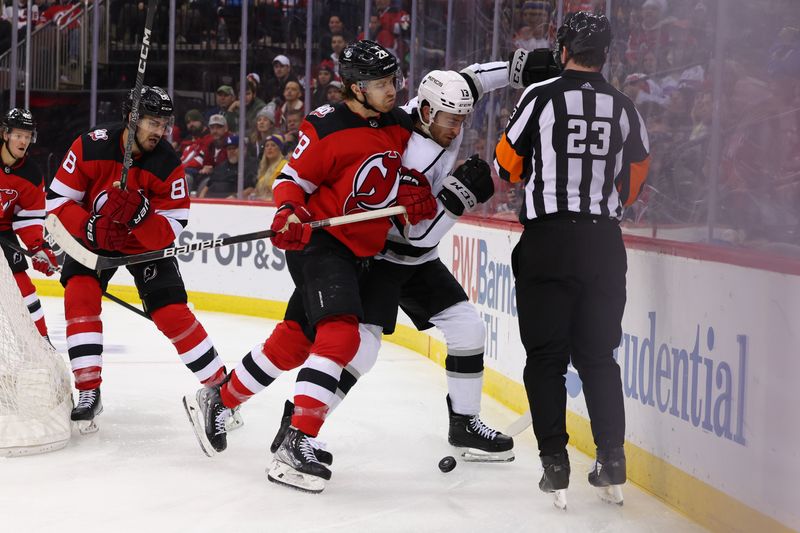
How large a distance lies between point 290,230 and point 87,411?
41.2 inches

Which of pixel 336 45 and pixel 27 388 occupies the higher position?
pixel 336 45

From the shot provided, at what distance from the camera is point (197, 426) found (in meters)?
2.81

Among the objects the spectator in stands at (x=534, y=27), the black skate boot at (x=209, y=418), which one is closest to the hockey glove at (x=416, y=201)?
the black skate boot at (x=209, y=418)

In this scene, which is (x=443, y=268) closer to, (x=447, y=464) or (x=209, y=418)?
(x=447, y=464)

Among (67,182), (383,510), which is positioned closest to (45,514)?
(383,510)

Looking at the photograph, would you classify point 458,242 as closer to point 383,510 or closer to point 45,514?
point 383,510

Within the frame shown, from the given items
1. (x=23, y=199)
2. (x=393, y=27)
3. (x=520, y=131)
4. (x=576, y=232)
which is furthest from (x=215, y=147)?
(x=576, y=232)

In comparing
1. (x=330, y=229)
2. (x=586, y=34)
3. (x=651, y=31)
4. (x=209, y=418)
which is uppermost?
(x=651, y=31)

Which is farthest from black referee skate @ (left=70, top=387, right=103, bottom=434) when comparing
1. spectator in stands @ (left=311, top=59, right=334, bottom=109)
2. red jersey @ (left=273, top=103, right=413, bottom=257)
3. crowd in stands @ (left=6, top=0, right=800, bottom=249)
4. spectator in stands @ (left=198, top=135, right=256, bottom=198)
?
spectator in stands @ (left=311, top=59, right=334, bottom=109)

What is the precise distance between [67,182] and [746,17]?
6.43 feet

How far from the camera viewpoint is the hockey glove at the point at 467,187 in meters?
2.61

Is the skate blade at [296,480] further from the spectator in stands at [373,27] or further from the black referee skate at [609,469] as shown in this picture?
the spectator in stands at [373,27]

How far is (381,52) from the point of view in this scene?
8.46 ft

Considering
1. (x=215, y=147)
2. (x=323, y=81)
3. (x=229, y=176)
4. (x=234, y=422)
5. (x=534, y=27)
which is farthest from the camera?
(x=215, y=147)
